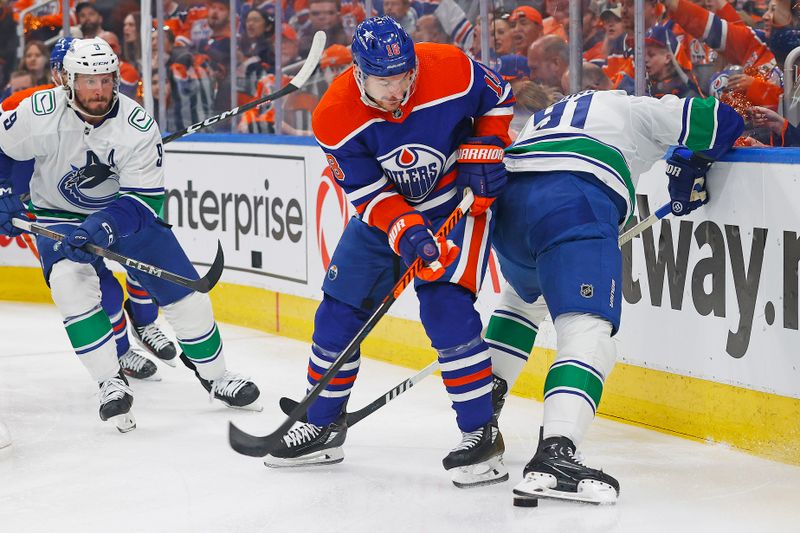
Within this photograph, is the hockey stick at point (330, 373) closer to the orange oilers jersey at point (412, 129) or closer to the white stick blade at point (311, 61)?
the orange oilers jersey at point (412, 129)

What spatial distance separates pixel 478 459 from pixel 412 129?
80 cm

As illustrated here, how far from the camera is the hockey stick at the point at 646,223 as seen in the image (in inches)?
124

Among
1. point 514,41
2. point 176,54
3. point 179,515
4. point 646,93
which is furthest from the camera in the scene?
point 176,54

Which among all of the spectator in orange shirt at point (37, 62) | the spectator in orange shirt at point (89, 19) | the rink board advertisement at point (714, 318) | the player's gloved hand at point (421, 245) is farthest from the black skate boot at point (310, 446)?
the spectator in orange shirt at point (37, 62)

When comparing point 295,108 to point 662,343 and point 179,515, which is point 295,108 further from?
point 179,515

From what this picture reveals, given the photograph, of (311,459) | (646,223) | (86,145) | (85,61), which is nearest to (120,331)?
(86,145)

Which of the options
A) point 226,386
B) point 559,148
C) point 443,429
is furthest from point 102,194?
point 559,148

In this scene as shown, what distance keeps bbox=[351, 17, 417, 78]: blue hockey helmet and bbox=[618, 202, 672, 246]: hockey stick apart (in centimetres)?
84

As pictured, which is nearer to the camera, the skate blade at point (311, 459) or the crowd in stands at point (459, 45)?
the skate blade at point (311, 459)

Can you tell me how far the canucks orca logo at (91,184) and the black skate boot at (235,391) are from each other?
2.24 ft

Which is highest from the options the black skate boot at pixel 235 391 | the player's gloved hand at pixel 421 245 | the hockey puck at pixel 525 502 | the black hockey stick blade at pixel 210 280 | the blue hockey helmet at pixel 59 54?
the blue hockey helmet at pixel 59 54

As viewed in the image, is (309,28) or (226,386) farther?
(309,28)

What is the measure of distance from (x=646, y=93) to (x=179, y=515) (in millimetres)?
1936

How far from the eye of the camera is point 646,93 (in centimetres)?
365
